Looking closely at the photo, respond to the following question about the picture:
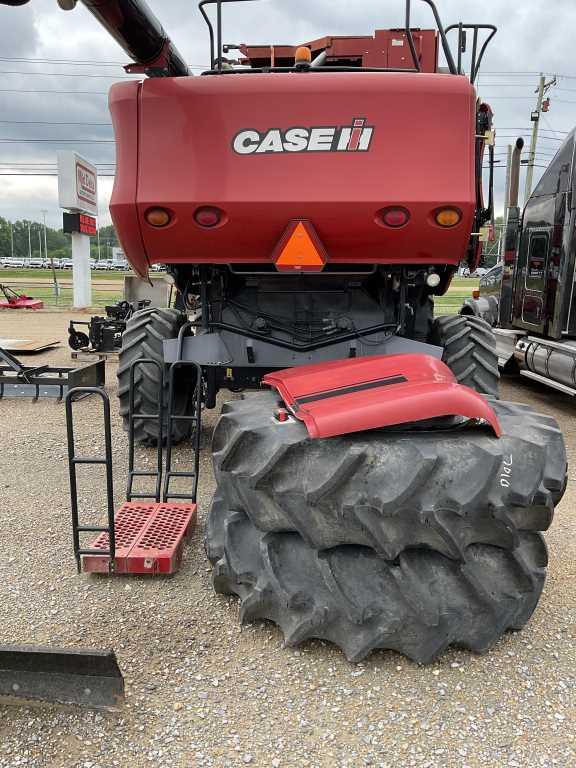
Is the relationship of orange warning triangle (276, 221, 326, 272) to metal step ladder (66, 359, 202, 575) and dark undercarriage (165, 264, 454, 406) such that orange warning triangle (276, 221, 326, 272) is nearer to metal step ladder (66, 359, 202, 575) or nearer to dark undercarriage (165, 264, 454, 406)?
dark undercarriage (165, 264, 454, 406)

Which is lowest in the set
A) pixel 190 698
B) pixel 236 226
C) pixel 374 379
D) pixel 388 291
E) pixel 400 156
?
pixel 190 698

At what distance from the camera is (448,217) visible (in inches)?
148

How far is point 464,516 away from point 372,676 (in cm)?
74

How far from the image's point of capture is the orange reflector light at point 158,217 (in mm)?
3787

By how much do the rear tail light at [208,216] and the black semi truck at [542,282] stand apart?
392 centimetres

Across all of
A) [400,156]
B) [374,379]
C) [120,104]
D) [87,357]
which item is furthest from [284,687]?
[87,357]

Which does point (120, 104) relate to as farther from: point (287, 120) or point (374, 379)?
point (374, 379)

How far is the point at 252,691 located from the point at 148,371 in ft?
10.2

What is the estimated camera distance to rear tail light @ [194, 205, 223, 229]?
148 inches

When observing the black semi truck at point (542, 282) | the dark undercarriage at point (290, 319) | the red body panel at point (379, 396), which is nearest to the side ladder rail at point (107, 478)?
the red body panel at point (379, 396)

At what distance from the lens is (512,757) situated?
6.64 feet

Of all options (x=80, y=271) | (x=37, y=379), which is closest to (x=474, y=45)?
(x=37, y=379)

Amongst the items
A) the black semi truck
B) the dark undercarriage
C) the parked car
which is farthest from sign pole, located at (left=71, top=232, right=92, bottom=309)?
the parked car

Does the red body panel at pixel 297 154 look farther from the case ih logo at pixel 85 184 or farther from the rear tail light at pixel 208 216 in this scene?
the case ih logo at pixel 85 184
